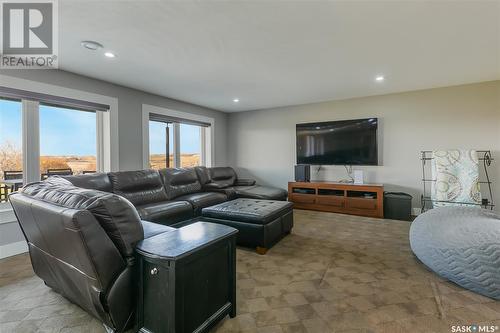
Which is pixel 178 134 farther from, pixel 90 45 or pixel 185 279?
pixel 185 279

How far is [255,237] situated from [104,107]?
9.90 ft

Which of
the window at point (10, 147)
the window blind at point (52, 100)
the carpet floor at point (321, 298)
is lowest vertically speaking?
the carpet floor at point (321, 298)

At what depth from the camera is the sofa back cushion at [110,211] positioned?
Answer: 1256mm

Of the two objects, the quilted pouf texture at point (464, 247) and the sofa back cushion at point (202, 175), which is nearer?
the quilted pouf texture at point (464, 247)

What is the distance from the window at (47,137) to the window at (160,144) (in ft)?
2.85

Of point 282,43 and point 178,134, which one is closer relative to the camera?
point 282,43

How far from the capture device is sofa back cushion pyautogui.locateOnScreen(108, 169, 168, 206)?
321 centimetres

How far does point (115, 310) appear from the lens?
1.31 m

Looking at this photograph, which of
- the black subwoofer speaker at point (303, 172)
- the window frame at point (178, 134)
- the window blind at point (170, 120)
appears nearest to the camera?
the window frame at point (178, 134)

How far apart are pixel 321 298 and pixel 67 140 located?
378cm

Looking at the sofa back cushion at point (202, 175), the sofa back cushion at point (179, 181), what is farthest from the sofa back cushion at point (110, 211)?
the sofa back cushion at point (202, 175)

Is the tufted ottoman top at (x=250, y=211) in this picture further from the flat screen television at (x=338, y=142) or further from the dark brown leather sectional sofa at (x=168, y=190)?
the flat screen television at (x=338, y=142)

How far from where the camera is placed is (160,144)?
4.62 m

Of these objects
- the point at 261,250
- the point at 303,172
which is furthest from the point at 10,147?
the point at 303,172
